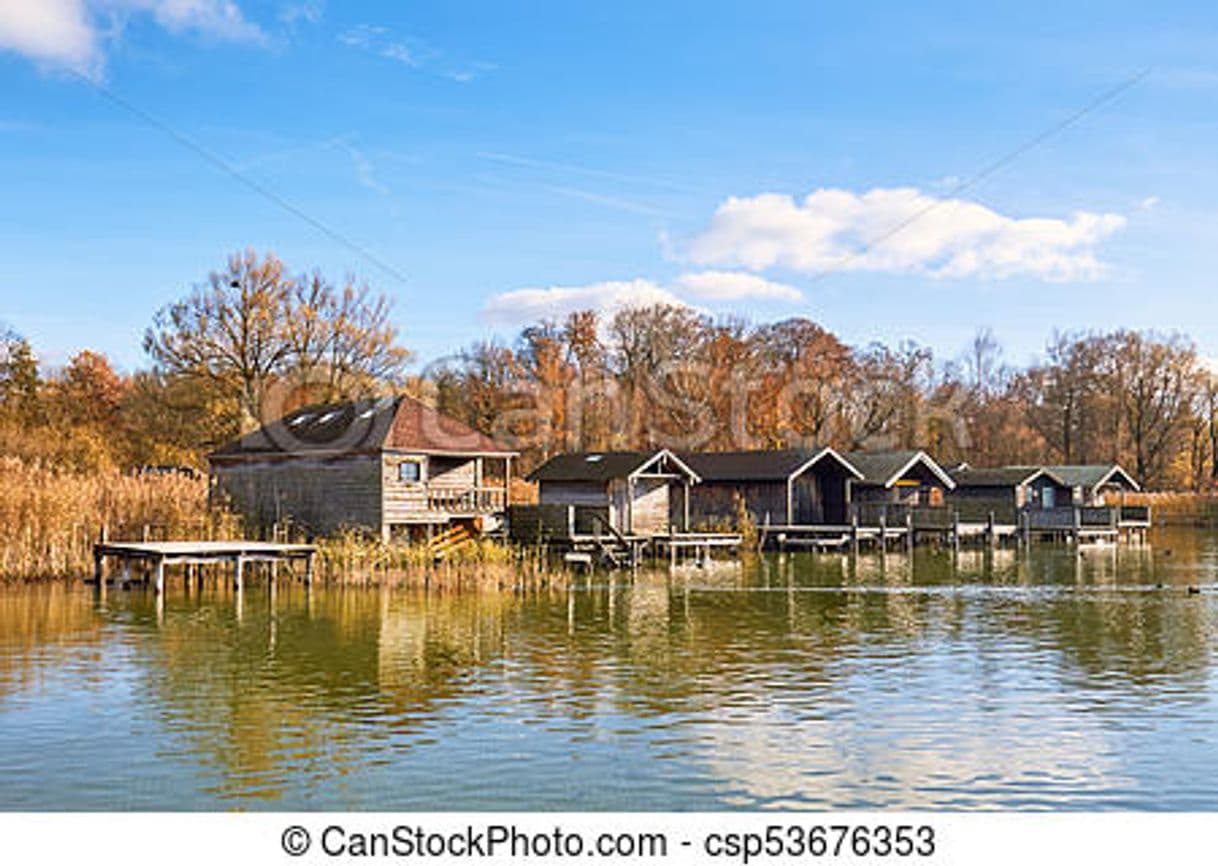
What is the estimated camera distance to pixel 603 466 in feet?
166

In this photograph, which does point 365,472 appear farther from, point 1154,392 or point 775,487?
point 1154,392

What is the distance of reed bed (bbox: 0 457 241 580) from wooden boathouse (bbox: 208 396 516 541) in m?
2.36

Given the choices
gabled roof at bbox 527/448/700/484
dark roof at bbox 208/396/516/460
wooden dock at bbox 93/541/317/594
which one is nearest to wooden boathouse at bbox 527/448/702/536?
gabled roof at bbox 527/448/700/484

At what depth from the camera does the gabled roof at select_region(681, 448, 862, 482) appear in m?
56.4

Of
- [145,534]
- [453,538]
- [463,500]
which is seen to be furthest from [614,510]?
[145,534]

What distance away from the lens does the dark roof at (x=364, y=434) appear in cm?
4219

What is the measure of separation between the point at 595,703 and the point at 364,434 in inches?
1028

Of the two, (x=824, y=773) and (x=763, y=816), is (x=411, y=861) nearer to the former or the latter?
(x=763, y=816)

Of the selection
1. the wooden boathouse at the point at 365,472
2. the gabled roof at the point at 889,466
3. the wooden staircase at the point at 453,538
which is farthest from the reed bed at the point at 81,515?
the gabled roof at the point at 889,466

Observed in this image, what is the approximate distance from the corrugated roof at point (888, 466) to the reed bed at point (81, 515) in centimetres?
3194

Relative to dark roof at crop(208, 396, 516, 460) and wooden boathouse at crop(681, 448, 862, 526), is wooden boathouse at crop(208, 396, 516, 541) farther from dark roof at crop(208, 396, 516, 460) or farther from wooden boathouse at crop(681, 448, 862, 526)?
wooden boathouse at crop(681, 448, 862, 526)

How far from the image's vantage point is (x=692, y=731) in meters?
16.0

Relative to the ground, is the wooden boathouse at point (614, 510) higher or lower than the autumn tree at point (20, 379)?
lower

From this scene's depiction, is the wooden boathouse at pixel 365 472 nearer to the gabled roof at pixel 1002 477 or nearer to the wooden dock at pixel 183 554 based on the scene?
the wooden dock at pixel 183 554
